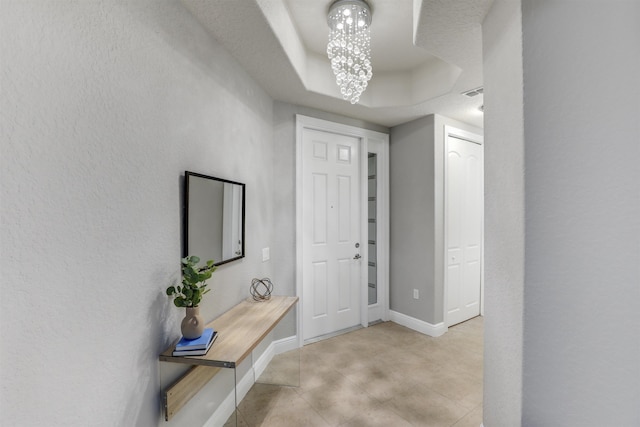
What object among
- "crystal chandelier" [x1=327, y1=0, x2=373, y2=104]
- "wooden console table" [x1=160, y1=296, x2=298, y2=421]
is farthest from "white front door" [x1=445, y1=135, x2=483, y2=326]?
"wooden console table" [x1=160, y1=296, x2=298, y2=421]

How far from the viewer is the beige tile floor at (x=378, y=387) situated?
194 cm

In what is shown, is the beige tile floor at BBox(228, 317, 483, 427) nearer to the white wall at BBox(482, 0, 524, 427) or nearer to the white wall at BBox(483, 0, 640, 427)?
the white wall at BBox(482, 0, 524, 427)

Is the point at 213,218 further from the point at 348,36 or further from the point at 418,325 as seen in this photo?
the point at 418,325

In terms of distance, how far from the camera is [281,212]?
2.84 metres

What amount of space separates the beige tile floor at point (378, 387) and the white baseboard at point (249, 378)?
7 centimetres

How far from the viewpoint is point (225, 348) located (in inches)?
56.8

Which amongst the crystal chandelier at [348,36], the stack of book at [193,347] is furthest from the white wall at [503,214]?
the stack of book at [193,347]

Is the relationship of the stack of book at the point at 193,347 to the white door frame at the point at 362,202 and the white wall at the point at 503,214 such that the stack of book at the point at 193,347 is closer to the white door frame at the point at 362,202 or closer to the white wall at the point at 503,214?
the white wall at the point at 503,214

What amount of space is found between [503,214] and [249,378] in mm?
2107

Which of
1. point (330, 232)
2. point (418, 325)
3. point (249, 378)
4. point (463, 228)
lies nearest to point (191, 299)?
point (249, 378)

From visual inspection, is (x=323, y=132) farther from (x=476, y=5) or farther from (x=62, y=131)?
(x=62, y=131)

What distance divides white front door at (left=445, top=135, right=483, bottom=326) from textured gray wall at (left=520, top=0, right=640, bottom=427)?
2196 mm

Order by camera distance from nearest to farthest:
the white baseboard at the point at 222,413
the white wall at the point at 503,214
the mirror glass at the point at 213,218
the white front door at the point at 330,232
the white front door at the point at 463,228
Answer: the white wall at the point at 503,214
the mirror glass at the point at 213,218
the white baseboard at the point at 222,413
the white front door at the point at 330,232
the white front door at the point at 463,228

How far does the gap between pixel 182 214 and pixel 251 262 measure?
946mm
